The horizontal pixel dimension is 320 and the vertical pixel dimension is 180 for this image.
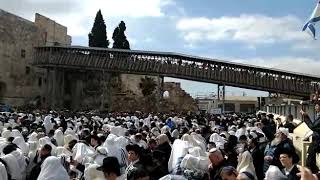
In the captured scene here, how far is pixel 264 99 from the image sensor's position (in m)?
39.6

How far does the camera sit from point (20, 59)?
50.5 meters

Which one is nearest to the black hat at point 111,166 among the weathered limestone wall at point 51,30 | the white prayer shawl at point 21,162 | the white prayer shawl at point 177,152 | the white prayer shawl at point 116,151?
the white prayer shawl at point 177,152

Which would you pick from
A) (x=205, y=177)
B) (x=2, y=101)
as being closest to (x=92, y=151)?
(x=205, y=177)

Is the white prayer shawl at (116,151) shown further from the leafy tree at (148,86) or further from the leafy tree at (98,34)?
the leafy tree at (98,34)

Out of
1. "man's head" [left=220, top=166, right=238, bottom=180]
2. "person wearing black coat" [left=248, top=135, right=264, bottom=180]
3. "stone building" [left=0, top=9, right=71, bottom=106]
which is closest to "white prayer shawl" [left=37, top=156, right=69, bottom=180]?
"man's head" [left=220, top=166, right=238, bottom=180]

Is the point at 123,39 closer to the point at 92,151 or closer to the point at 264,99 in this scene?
the point at 264,99

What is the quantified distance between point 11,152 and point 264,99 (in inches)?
1319

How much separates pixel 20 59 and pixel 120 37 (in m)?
11.5

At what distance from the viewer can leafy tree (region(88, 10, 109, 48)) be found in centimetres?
5412

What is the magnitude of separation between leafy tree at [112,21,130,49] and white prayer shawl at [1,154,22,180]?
48.1m

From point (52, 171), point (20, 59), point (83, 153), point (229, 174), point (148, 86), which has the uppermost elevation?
point (20, 59)

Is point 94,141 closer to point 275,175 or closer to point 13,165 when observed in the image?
point 13,165

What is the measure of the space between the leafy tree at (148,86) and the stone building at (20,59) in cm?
1080

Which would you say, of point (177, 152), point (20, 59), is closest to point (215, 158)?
point (177, 152)
